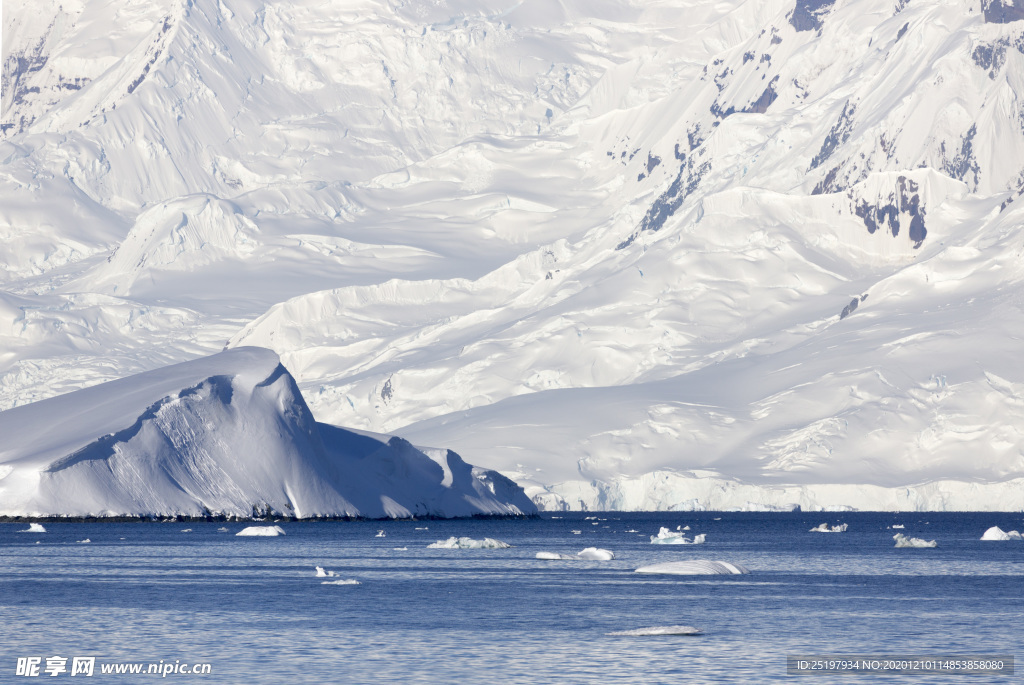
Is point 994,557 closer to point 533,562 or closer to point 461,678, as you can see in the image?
point 533,562

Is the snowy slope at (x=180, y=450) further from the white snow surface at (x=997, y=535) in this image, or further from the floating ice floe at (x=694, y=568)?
the floating ice floe at (x=694, y=568)

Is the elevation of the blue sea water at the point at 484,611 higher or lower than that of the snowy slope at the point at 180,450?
lower

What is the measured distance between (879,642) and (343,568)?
52666 mm

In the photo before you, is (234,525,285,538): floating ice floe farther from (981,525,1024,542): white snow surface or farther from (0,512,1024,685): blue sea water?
(981,525,1024,542): white snow surface

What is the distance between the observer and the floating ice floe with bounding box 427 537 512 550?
144 m

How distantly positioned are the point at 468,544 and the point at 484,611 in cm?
5750

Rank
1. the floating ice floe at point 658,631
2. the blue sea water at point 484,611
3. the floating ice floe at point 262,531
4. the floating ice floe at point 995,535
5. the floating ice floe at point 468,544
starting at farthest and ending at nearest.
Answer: the floating ice floe at point 995,535 → the floating ice floe at point 262,531 → the floating ice floe at point 468,544 → the floating ice floe at point 658,631 → the blue sea water at point 484,611

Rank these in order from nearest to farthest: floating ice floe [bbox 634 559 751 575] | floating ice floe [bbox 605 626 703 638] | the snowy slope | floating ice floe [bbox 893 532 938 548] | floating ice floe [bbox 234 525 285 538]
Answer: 1. floating ice floe [bbox 605 626 703 638]
2. floating ice floe [bbox 634 559 751 575]
3. floating ice floe [bbox 893 532 938 548]
4. the snowy slope
5. floating ice floe [bbox 234 525 285 538]

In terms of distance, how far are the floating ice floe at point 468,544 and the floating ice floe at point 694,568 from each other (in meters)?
31.6

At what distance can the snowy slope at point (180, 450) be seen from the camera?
162875mm

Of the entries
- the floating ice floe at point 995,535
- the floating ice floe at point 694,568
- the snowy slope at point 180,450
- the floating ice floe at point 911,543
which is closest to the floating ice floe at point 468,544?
the snowy slope at point 180,450

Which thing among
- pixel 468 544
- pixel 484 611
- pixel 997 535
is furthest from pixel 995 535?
pixel 484 611

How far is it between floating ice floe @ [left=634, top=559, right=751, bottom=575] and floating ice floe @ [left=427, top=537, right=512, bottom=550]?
104 ft

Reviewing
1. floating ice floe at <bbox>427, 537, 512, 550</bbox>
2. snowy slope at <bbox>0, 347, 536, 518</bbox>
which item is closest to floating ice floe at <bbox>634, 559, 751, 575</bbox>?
floating ice floe at <bbox>427, 537, 512, 550</bbox>
